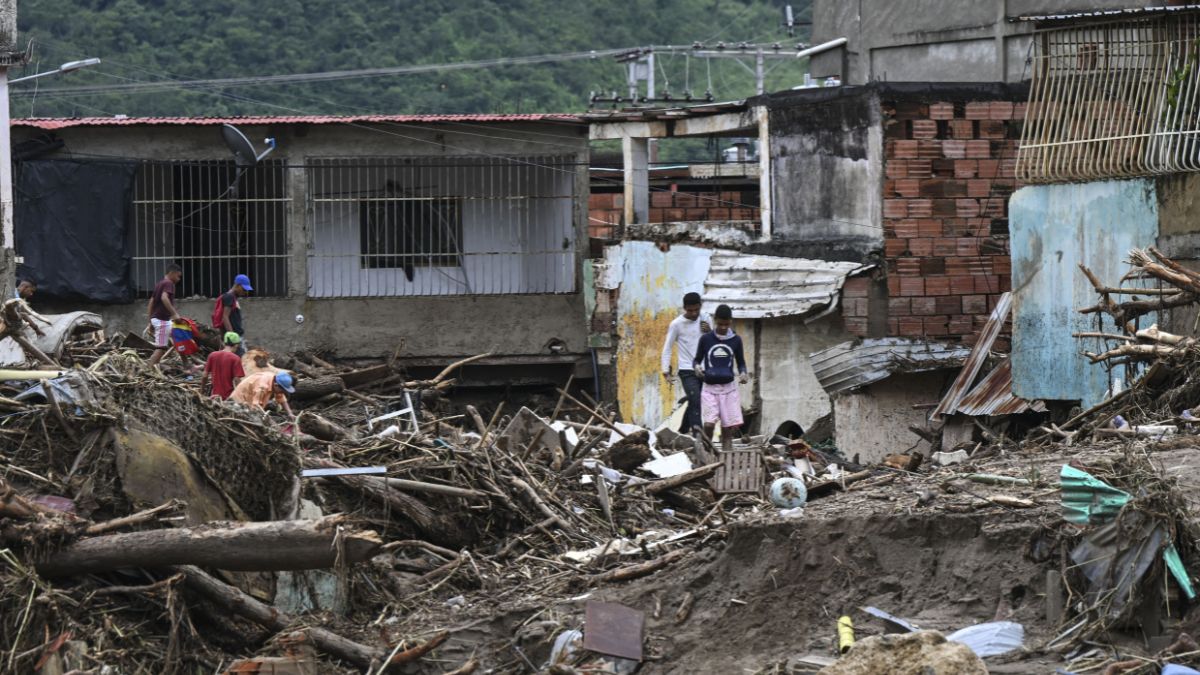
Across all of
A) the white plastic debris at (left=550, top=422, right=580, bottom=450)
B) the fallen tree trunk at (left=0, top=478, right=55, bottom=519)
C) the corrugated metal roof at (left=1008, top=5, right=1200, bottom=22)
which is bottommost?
the white plastic debris at (left=550, top=422, right=580, bottom=450)

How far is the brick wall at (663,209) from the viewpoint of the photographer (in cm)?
2283

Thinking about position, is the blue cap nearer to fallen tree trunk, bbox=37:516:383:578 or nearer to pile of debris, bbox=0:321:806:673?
pile of debris, bbox=0:321:806:673

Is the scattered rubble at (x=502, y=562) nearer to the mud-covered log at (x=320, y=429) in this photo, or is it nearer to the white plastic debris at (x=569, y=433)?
the mud-covered log at (x=320, y=429)

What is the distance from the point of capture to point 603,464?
1322 centimetres

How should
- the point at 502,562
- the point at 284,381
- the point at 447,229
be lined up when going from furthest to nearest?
the point at 447,229, the point at 284,381, the point at 502,562

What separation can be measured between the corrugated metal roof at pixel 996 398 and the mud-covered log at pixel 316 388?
6179 millimetres

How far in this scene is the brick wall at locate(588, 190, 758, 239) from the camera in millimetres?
22828

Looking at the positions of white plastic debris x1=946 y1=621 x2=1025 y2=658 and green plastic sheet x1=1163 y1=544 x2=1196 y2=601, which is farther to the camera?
white plastic debris x1=946 y1=621 x2=1025 y2=658

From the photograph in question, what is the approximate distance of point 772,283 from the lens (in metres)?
18.8

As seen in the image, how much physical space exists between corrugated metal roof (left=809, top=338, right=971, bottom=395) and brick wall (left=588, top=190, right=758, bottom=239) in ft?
17.5

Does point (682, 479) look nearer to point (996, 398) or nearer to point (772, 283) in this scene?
point (996, 398)

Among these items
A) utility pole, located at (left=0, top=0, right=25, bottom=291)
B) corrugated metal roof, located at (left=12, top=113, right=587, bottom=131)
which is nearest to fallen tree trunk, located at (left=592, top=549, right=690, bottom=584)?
utility pole, located at (left=0, top=0, right=25, bottom=291)

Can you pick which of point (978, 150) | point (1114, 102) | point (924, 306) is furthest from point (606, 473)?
point (978, 150)

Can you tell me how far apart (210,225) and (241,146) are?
1.55 meters
